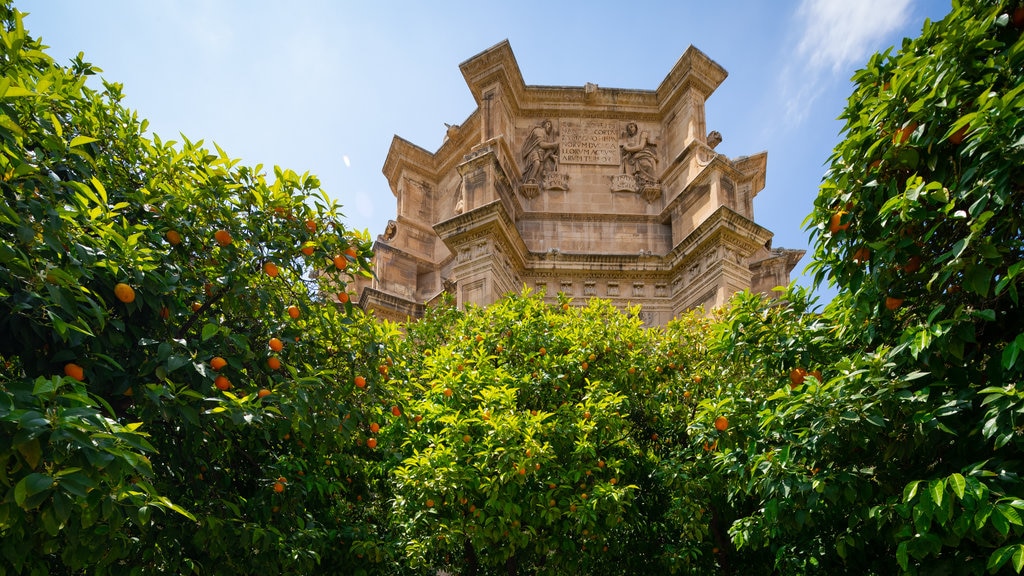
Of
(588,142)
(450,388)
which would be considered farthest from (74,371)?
(588,142)

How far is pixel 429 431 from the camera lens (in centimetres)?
805

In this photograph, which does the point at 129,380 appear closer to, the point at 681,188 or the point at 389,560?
the point at 389,560

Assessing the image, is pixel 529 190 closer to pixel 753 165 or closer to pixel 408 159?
pixel 408 159

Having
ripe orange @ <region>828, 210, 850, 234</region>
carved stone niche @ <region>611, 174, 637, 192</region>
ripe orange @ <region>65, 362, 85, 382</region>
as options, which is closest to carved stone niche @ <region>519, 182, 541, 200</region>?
carved stone niche @ <region>611, 174, 637, 192</region>

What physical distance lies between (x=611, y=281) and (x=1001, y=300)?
11441 millimetres

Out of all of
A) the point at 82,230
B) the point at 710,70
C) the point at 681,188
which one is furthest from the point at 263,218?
the point at 710,70

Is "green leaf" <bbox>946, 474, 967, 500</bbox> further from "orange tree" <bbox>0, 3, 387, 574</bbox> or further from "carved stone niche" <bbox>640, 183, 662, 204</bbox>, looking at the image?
"carved stone niche" <bbox>640, 183, 662, 204</bbox>

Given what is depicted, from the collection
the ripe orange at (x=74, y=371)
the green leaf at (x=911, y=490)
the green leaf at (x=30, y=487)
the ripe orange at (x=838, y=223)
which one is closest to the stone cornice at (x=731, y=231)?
the ripe orange at (x=838, y=223)

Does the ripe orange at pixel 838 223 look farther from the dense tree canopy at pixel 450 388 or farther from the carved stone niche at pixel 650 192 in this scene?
the carved stone niche at pixel 650 192

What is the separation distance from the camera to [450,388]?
793 cm

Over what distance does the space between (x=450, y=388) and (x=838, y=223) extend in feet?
16.4

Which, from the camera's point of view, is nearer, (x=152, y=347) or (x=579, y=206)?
(x=152, y=347)

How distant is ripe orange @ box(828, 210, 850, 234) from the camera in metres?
4.39

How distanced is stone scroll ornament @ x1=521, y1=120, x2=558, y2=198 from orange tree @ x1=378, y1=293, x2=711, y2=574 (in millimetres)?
7866
